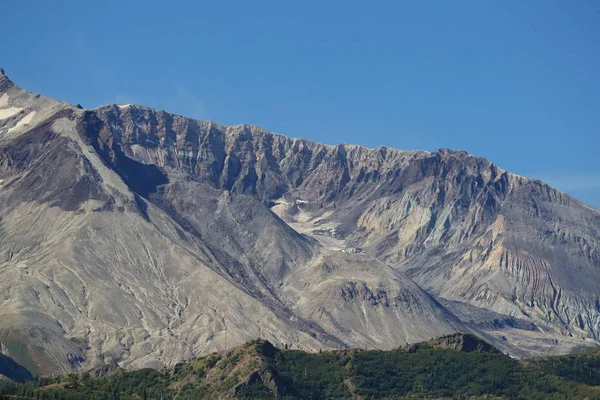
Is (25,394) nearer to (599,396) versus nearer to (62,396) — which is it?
(62,396)

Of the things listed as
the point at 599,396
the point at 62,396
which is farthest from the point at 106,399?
the point at 599,396

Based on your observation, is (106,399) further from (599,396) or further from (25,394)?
(599,396)

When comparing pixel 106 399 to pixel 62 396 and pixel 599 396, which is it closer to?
pixel 62 396

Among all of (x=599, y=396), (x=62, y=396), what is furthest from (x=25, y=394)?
(x=599, y=396)
